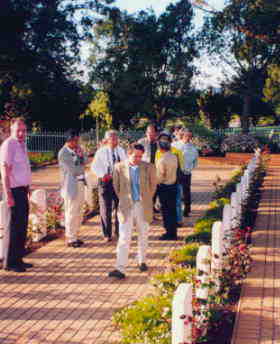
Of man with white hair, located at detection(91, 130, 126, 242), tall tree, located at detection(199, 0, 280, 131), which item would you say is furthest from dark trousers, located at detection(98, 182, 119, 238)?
tall tree, located at detection(199, 0, 280, 131)

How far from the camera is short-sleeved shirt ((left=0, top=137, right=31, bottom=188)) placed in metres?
6.65

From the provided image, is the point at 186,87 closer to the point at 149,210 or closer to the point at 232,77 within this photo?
the point at 232,77

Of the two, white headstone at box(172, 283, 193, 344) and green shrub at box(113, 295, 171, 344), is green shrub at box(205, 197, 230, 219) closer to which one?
green shrub at box(113, 295, 171, 344)

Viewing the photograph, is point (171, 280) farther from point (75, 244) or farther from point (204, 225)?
point (75, 244)

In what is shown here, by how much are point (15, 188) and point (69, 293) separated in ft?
5.16

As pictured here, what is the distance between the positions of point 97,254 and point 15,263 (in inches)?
54.2

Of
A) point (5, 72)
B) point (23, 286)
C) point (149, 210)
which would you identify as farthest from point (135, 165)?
point (5, 72)

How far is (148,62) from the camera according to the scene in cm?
3741

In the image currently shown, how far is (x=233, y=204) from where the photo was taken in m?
8.27

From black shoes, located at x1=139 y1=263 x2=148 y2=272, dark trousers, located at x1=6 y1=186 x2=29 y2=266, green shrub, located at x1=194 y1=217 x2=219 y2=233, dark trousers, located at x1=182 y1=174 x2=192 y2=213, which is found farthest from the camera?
dark trousers, located at x1=182 y1=174 x2=192 y2=213

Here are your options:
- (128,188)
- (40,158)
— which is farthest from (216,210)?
(40,158)

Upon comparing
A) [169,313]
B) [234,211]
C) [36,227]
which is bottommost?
[36,227]

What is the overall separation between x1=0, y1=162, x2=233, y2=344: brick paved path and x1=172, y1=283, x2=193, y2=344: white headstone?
122 cm

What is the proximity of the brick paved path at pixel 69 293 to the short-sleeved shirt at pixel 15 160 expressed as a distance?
1.25m
